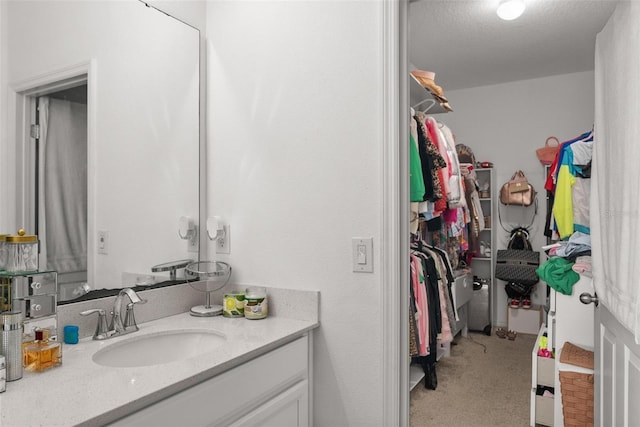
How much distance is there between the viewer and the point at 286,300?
1612 mm

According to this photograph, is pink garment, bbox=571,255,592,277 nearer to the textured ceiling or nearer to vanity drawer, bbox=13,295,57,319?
the textured ceiling

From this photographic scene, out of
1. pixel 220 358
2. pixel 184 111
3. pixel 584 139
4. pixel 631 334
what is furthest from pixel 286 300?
pixel 584 139

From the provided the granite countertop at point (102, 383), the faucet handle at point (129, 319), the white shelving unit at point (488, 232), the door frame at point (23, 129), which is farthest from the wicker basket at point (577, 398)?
the white shelving unit at point (488, 232)

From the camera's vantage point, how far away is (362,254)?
1461 mm

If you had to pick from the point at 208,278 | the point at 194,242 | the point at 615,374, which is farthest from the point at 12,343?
the point at 615,374

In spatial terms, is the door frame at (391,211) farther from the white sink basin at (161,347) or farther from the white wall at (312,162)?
the white sink basin at (161,347)

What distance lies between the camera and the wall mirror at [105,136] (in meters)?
1.29

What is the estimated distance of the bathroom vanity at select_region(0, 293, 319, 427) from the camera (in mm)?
887

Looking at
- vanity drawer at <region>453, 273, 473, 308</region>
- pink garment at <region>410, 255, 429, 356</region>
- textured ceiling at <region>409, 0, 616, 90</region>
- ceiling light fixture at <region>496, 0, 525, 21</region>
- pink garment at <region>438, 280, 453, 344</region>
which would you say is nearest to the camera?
pink garment at <region>410, 255, 429, 356</region>

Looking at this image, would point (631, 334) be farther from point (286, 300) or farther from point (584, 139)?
point (584, 139)

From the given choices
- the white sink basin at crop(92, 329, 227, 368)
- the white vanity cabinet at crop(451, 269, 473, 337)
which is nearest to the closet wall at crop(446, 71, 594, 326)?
the white vanity cabinet at crop(451, 269, 473, 337)

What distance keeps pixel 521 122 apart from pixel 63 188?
14.5ft

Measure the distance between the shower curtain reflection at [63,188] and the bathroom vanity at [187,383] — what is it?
10.3 inches

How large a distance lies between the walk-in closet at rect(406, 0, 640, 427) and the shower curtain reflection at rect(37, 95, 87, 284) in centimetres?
113
